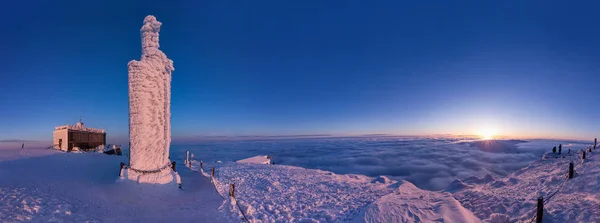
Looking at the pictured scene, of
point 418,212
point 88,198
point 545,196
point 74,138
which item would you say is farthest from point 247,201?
point 74,138

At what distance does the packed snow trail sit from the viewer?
881 cm

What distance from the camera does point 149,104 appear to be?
15102mm

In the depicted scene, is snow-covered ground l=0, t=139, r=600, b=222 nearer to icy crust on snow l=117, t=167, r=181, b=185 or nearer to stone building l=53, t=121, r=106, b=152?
icy crust on snow l=117, t=167, r=181, b=185

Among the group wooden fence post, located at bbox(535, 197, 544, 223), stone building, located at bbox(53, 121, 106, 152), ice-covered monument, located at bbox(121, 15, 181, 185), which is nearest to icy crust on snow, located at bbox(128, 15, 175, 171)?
ice-covered monument, located at bbox(121, 15, 181, 185)

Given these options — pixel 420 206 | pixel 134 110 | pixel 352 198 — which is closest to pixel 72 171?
pixel 134 110

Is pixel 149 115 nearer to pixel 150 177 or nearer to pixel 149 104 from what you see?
pixel 149 104

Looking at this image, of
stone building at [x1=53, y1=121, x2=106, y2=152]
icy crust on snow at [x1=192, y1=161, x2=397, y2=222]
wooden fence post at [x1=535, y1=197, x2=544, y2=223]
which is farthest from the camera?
stone building at [x1=53, y1=121, x2=106, y2=152]

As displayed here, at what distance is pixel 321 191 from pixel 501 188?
14.7 m

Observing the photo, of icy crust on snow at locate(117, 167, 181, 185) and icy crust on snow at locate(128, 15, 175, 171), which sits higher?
icy crust on snow at locate(128, 15, 175, 171)

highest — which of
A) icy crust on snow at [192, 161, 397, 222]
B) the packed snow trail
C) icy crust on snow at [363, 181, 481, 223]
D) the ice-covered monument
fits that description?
the ice-covered monument

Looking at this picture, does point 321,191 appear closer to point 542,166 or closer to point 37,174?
point 37,174

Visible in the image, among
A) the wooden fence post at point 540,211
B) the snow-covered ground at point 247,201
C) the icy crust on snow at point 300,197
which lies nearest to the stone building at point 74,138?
the snow-covered ground at point 247,201

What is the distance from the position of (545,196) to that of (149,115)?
78.6ft

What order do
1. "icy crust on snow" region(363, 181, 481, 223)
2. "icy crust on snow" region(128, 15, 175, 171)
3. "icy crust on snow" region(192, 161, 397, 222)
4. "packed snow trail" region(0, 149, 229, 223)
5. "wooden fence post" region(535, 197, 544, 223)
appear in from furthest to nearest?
"icy crust on snow" region(128, 15, 175, 171), "icy crust on snow" region(192, 161, 397, 222), "icy crust on snow" region(363, 181, 481, 223), "wooden fence post" region(535, 197, 544, 223), "packed snow trail" region(0, 149, 229, 223)
